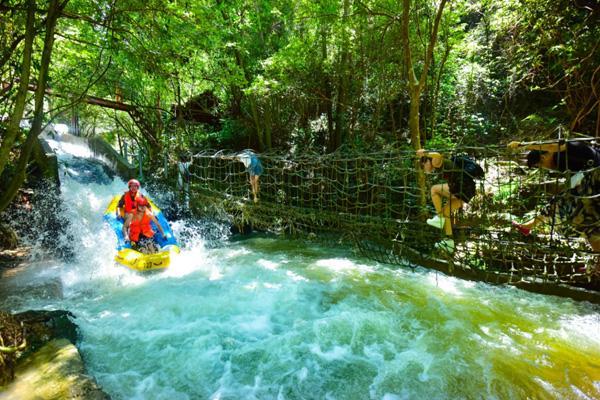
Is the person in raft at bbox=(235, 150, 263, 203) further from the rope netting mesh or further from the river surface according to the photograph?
the river surface

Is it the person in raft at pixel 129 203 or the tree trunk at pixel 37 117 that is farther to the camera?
the person in raft at pixel 129 203

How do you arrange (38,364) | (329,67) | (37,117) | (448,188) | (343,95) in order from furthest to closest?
(343,95) → (329,67) → (448,188) → (37,117) → (38,364)

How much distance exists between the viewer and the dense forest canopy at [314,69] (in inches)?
147

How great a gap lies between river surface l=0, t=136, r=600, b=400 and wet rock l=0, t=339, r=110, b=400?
0.40m

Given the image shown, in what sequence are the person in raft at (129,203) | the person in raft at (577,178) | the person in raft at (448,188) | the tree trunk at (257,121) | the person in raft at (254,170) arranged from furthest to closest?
the tree trunk at (257,121)
the person in raft at (254,170)
the person in raft at (129,203)
the person in raft at (448,188)
the person in raft at (577,178)

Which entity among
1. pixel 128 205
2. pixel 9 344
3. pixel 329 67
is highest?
pixel 329 67

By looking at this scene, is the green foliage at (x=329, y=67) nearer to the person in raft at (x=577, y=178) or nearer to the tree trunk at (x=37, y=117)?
the tree trunk at (x=37, y=117)

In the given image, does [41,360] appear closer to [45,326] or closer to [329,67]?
[45,326]

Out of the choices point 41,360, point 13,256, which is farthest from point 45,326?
point 13,256

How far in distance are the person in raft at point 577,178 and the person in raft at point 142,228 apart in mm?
4570

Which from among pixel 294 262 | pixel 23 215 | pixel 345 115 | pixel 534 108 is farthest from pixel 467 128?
pixel 23 215

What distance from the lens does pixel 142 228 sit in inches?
208

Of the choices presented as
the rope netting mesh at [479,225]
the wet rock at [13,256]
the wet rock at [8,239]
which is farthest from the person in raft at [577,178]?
the wet rock at [8,239]

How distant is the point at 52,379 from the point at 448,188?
10.4 feet
